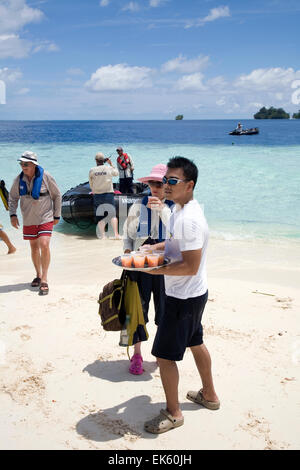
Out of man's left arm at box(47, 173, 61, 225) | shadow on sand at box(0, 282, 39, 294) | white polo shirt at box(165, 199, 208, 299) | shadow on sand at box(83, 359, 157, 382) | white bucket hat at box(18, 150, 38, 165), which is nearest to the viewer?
white polo shirt at box(165, 199, 208, 299)

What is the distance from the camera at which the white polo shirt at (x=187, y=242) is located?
2.46m

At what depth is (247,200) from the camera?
14516mm

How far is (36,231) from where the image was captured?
5477 millimetres

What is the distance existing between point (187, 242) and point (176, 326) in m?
0.59

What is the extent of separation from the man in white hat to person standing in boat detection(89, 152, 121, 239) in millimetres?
2891

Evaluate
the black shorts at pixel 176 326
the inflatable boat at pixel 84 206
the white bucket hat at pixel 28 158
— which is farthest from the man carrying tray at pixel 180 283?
the inflatable boat at pixel 84 206

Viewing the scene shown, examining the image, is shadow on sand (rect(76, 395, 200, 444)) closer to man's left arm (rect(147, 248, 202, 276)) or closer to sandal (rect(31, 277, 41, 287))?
man's left arm (rect(147, 248, 202, 276))

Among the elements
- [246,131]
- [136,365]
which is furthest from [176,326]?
Answer: [246,131]

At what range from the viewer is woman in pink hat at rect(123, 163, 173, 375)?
3.35m

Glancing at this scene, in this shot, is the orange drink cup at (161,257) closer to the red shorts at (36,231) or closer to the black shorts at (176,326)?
the black shorts at (176,326)

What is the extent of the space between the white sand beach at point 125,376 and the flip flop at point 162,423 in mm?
41

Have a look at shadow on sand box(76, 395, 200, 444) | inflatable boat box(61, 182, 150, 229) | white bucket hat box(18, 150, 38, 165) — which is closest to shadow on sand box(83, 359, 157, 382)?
shadow on sand box(76, 395, 200, 444)

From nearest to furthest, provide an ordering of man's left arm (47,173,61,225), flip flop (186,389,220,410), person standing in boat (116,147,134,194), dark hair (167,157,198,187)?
1. dark hair (167,157,198,187)
2. flip flop (186,389,220,410)
3. man's left arm (47,173,61,225)
4. person standing in boat (116,147,134,194)

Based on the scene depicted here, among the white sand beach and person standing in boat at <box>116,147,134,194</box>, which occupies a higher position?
person standing in boat at <box>116,147,134,194</box>
